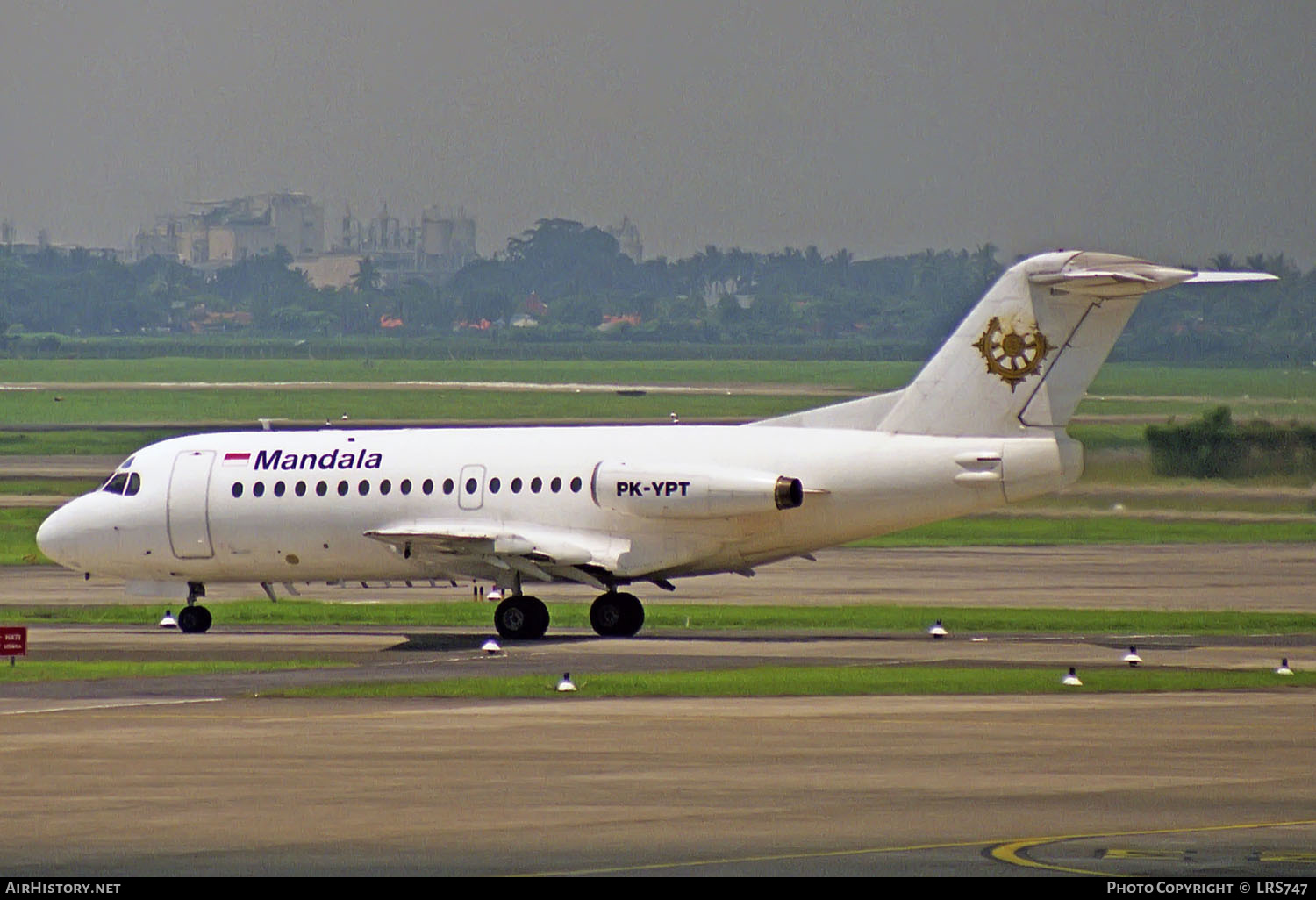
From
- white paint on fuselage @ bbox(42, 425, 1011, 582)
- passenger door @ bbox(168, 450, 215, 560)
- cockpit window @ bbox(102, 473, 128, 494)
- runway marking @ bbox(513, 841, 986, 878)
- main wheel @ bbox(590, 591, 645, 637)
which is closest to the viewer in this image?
runway marking @ bbox(513, 841, 986, 878)

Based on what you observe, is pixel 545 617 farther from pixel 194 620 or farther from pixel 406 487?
pixel 194 620

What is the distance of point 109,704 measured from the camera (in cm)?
2970

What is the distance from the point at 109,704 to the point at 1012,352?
16115 mm

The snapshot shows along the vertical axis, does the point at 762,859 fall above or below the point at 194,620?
above

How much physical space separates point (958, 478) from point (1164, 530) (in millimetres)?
29716

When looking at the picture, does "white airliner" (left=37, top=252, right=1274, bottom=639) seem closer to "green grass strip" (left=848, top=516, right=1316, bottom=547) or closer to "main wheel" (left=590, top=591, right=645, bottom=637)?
"main wheel" (left=590, top=591, right=645, bottom=637)

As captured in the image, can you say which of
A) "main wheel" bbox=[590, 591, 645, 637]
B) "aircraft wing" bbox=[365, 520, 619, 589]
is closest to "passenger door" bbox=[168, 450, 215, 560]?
"aircraft wing" bbox=[365, 520, 619, 589]

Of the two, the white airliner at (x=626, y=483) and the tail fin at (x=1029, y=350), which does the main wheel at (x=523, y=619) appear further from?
the tail fin at (x=1029, y=350)

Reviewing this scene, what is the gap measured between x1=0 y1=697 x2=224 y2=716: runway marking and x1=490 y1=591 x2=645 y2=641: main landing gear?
10.6 meters

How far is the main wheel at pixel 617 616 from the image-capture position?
4109 cm

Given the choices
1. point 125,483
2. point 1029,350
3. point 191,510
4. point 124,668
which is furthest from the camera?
point 125,483

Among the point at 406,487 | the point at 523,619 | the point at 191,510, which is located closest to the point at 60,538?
the point at 191,510

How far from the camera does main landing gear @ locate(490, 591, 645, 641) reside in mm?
40500

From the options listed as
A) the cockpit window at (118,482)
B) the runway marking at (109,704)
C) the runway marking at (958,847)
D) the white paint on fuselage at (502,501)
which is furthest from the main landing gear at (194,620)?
the runway marking at (958,847)
